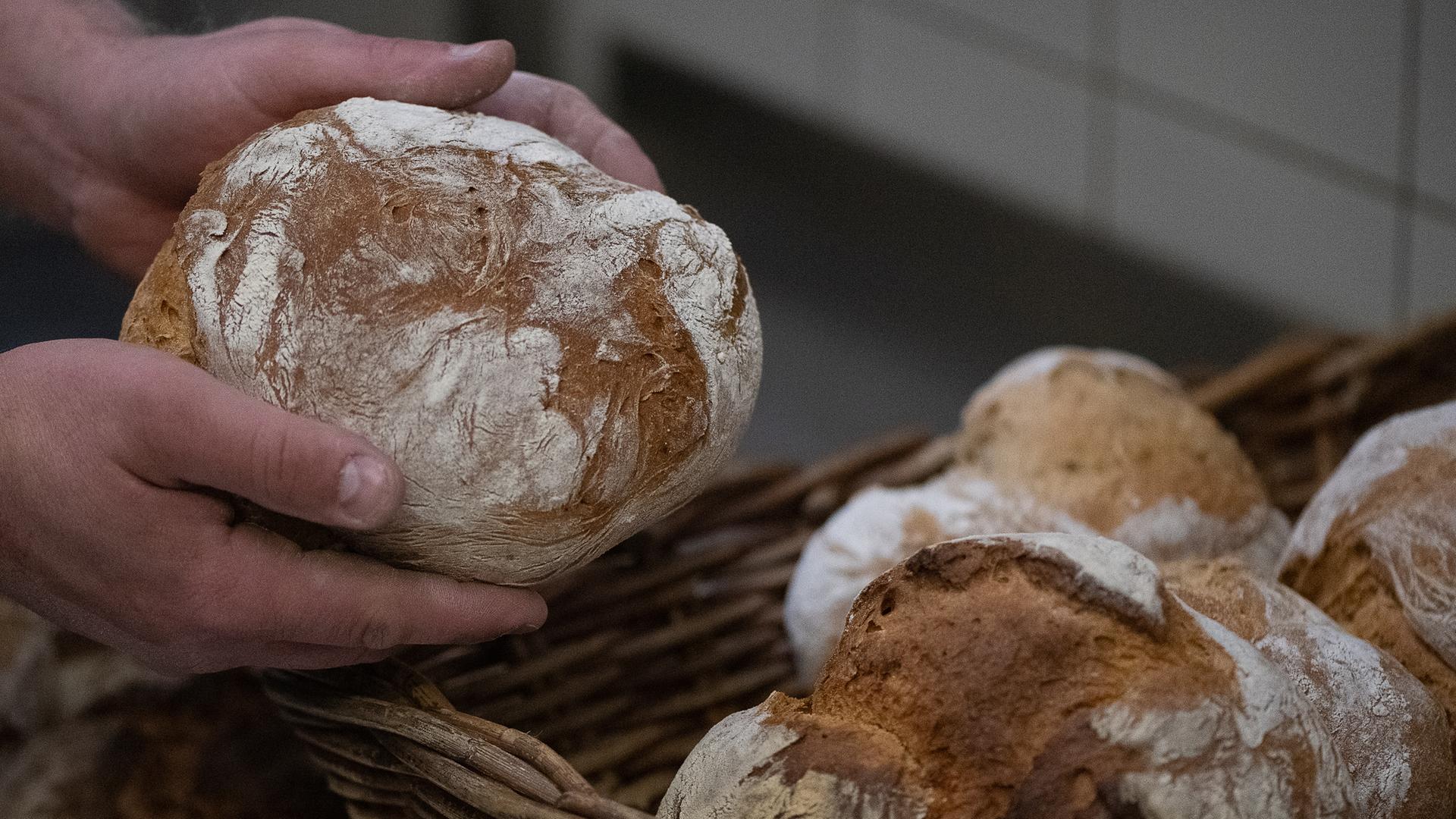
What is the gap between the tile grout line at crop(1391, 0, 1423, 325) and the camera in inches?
83.8

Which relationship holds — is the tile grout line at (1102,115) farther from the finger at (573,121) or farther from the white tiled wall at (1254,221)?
the finger at (573,121)

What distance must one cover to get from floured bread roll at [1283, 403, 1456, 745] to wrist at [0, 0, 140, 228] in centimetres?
124

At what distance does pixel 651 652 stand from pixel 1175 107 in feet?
5.73

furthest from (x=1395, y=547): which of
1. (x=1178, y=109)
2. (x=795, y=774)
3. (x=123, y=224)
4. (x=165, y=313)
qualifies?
(x=1178, y=109)

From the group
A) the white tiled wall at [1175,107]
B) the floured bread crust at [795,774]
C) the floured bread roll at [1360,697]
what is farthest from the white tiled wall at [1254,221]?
the floured bread crust at [795,774]

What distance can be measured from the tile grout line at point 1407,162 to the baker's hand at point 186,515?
71.4 inches

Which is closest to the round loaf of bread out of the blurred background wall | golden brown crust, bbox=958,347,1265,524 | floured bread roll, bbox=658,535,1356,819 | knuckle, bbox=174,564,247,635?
the blurred background wall

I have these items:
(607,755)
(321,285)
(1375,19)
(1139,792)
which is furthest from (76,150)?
(1375,19)

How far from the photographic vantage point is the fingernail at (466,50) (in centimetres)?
115

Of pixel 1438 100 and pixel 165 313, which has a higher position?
pixel 1438 100

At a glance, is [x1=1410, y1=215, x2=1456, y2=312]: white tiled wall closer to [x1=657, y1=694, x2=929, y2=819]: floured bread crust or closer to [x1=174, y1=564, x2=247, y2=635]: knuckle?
[x1=657, y1=694, x2=929, y2=819]: floured bread crust

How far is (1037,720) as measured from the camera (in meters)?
0.85

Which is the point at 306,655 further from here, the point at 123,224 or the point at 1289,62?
the point at 1289,62

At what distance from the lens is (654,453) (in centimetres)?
102
